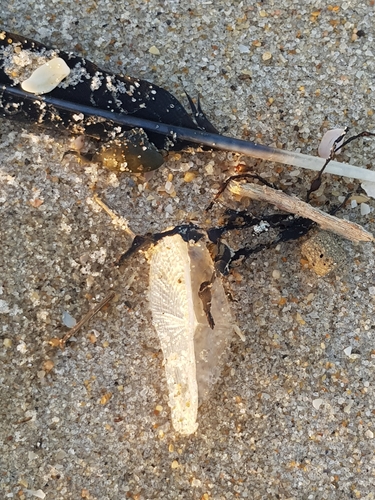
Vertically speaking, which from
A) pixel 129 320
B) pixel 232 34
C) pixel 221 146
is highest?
pixel 232 34

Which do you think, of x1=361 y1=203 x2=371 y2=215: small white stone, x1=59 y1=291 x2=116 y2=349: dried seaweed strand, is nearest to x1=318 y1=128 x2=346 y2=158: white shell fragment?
x1=361 y1=203 x2=371 y2=215: small white stone

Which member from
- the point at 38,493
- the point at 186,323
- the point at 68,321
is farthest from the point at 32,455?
the point at 186,323

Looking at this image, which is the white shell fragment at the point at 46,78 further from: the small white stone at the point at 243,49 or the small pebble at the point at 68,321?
the small pebble at the point at 68,321

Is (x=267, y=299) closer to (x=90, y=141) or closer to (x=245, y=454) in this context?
(x=245, y=454)

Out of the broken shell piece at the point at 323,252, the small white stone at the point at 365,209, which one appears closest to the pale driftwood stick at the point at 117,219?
the broken shell piece at the point at 323,252

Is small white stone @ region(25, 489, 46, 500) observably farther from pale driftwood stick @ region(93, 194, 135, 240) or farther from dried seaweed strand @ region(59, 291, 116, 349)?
pale driftwood stick @ region(93, 194, 135, 240)

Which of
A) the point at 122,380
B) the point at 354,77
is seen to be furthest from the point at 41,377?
the point at 354,77
